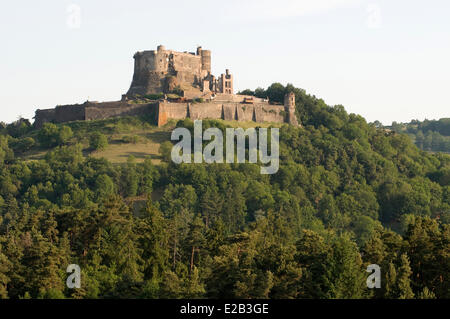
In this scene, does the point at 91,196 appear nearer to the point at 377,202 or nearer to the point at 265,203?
the point at 265,203

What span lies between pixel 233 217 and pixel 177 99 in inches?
818

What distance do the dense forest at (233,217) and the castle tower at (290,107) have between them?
196 cm

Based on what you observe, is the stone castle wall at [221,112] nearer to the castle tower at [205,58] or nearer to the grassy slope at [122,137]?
the grassy slope at [122,137]

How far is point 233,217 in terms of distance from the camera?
95.9 m

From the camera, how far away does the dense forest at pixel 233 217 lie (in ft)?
169

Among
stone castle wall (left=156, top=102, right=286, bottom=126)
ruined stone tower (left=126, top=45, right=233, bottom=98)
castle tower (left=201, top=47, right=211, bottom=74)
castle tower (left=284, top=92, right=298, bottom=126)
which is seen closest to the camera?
stone castle wall (left=156, top=102, right=286, bottom=126)

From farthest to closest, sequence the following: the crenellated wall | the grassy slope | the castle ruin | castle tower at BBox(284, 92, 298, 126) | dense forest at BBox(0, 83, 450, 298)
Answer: castle tower at BBox(284, 92, 298, 126) → the castle ruin → the crenellated wall → the grassy slope → dense forest at BBox(0, 83, 450, 298)

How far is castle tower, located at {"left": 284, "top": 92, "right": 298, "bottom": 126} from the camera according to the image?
387ft

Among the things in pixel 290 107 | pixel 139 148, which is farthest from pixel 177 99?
pixel 290 107

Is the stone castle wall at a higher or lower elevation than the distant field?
higher

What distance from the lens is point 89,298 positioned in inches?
2000

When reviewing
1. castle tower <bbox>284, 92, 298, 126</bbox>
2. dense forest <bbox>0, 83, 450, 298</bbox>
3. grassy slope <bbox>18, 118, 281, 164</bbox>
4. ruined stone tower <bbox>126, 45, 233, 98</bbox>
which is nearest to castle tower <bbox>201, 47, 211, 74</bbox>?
ruined stone tower <bbox>126, 45, 233, 98</bbox>

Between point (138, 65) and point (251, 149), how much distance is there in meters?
17.7

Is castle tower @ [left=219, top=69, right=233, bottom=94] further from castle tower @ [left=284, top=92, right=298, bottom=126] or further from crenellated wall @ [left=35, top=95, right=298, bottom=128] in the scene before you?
castle tower @ [left=284, top=92, right=298, bottom=126]
